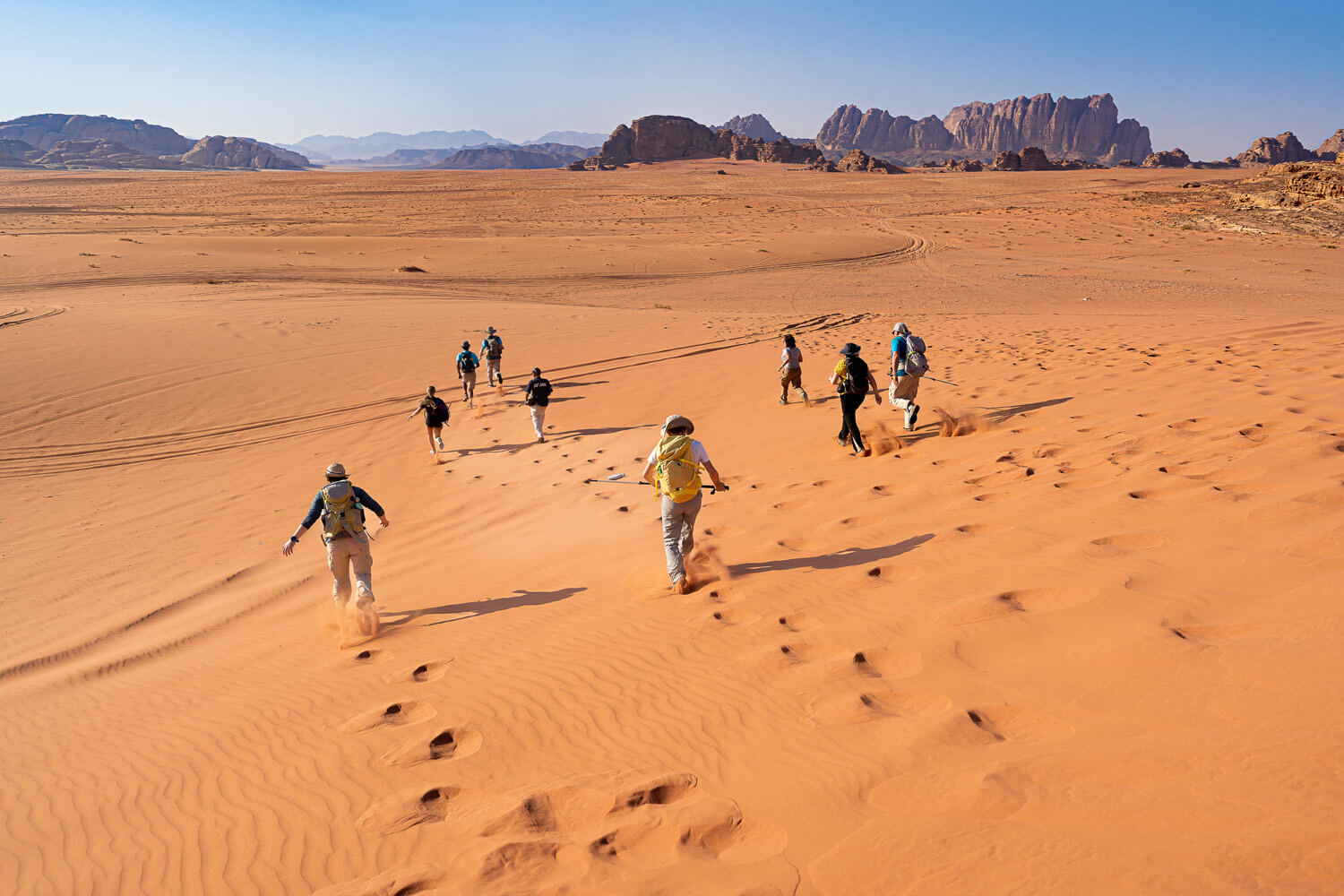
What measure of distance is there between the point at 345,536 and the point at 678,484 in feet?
10.3

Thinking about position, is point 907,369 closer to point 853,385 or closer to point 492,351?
point 853,385

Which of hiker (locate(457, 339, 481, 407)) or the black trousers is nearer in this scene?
the black trousers

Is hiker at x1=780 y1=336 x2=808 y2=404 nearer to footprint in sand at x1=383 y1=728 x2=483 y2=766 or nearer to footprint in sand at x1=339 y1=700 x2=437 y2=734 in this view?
footprint in sand at x1=339 y1=700 x2=437 y2=734

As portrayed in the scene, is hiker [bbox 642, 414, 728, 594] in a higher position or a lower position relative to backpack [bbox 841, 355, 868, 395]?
lower

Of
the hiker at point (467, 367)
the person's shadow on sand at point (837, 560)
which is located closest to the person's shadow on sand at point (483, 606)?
the person's shadow on sand at point (837, 560)

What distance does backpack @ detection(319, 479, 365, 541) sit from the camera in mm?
7059

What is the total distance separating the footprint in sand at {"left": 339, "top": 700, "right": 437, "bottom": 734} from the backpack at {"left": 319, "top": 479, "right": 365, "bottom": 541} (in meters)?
2.31

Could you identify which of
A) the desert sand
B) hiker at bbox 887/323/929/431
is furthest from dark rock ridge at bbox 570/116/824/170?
hiker at bbox 887/323/929/431

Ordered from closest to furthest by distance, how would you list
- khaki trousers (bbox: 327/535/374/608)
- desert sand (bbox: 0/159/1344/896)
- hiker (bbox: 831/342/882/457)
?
desert sand (bbox: 0/159/1344/896)
khaki trousers (bbox: 327/535/374/608)
hiker (bbox: 831/342/882/457)

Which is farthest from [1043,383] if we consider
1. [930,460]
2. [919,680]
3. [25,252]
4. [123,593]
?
[25,252]

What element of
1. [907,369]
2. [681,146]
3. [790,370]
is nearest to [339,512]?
[907,369]

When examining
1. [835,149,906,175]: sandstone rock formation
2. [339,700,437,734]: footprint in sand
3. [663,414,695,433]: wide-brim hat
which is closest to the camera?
[339,700,437,734]: footprint in sand

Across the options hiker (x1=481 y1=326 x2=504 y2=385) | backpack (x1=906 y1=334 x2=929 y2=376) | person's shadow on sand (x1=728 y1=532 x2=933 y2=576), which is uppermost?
backpack (x1=906 y1=334 x2=929 y2=376)

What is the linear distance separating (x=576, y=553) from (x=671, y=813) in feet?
15.7
